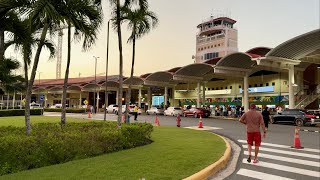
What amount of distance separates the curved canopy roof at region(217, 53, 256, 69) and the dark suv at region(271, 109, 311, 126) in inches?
325

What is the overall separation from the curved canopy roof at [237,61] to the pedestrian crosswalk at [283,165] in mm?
24649

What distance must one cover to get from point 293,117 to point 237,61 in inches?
482

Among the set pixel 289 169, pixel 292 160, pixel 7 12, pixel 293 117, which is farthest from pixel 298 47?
pixel 7 12

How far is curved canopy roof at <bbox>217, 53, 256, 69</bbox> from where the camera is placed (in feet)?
123

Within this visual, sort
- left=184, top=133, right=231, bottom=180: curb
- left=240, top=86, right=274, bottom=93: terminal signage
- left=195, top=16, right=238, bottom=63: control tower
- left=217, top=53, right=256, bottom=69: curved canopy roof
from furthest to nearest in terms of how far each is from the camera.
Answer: left=195, top=16, right=238, bottom=63: control tower, left=240, top=86, right=274, bottom=93: terminal signage, left=217, top=53, right=256, bottom=69: curved canopy roof, left=184, top=133, right=231, bottom=180: curb

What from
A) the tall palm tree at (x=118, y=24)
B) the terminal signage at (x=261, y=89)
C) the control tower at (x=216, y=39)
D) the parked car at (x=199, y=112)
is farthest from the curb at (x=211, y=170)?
the control tower at (x=216, y=39)

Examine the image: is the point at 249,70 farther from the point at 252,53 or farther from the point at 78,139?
the point at 78,139

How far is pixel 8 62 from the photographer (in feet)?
44.1

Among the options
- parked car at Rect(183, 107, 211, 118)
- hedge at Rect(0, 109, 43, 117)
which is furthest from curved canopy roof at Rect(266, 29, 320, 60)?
hedge at Rect(0, 109, 43, 117)

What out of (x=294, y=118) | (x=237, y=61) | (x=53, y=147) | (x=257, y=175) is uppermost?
(x=237, y=61)

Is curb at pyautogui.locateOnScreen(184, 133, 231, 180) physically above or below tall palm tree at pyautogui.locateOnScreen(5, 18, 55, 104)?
below

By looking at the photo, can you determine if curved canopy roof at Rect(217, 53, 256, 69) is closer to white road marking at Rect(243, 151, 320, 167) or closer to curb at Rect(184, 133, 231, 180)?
white road marking at Rect(243, 151, 320, 167)

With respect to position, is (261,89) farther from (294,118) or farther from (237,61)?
(294,118)

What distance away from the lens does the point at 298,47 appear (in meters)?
33.0
